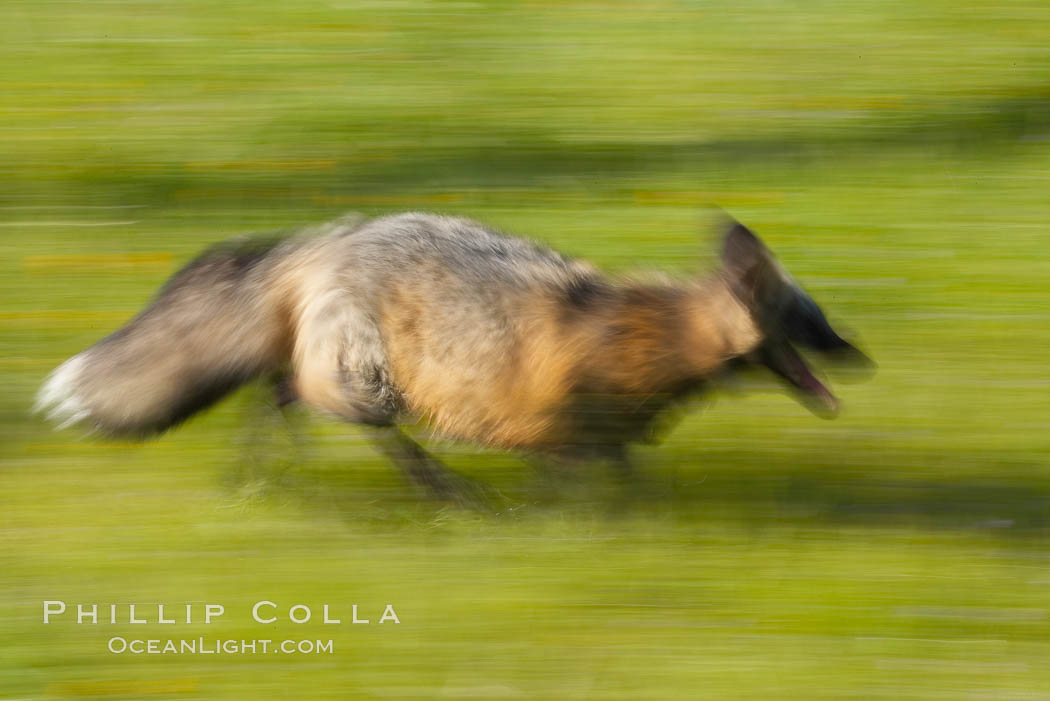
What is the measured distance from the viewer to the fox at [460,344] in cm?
481

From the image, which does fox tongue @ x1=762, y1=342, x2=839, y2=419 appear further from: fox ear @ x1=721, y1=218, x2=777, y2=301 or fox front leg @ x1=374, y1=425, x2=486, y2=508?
fox front leg @ x1=374, y1=425, x2=486, y2=508

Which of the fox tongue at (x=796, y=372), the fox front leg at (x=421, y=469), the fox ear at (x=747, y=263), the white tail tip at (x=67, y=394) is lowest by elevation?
the fox front leg at (x=421, y=469)

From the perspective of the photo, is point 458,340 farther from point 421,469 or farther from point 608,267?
point 608,267

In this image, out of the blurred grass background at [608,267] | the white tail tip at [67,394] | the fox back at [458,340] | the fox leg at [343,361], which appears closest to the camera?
the blurred grass background at [608,267]

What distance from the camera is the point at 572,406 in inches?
193

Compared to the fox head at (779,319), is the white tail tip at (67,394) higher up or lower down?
lower down

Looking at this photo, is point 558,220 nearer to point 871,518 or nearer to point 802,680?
point 871,518

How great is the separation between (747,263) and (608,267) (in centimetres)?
199

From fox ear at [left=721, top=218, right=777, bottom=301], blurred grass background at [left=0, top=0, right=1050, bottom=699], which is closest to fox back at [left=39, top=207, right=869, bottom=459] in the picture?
fox ear at [left=721, top=218, right=777, bottom=301]

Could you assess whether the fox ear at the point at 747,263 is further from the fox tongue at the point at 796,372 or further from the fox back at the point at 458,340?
the fox tongue at the point at 796,372

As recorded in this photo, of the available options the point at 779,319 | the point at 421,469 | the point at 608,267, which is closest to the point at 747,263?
the point at 779,319

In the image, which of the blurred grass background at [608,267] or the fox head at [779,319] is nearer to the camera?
the blurred grass background at [608,267]

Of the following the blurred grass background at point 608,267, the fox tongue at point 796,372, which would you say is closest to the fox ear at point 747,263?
the fox tongue at point 796,372

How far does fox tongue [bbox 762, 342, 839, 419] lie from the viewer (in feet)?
15.8
